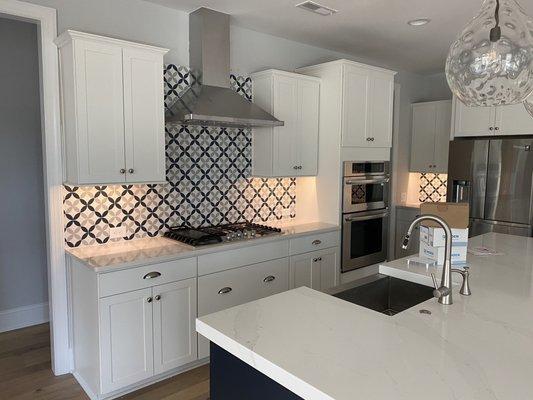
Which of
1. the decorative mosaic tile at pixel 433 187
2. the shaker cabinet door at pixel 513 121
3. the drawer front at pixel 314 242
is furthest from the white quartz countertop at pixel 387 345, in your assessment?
the decorative mosaic tile at pixel 433 187

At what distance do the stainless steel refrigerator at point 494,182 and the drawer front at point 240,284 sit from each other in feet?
7.12

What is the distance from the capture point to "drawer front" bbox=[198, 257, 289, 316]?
296 cm

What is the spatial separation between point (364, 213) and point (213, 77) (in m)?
1.97

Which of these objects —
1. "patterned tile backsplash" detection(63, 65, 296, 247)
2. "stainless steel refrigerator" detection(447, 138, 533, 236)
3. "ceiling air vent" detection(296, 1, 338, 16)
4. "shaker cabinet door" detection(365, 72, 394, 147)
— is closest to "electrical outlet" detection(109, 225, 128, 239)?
"patterned tile backsplash" detection(63, 65, 296, 247)

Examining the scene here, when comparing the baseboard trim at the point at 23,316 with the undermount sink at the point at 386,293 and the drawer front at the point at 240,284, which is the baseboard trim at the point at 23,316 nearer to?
the drawer front at the point at 240,284

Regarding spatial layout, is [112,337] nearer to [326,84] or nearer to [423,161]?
[326,84]

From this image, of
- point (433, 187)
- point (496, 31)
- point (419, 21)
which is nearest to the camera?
point (496, 31)

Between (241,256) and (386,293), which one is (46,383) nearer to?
(241,256)

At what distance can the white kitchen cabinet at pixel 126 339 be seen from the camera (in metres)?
2.52

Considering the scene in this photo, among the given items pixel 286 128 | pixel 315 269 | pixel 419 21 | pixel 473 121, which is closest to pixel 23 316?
pixel 315 269

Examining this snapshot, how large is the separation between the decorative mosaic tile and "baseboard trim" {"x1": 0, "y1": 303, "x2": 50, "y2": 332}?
4.47m

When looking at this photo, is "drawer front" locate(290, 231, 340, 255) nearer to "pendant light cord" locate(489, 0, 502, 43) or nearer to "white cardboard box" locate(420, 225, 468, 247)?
"white cardboard box" locate(420, 225, 468, 247)

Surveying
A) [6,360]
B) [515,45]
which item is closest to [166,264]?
[6,360]

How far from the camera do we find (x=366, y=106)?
3.99 meters
